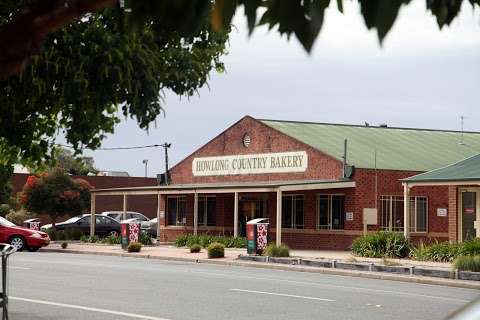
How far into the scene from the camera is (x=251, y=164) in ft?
139

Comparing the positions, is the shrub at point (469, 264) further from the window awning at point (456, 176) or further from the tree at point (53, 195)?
the tree at point (53, 195)

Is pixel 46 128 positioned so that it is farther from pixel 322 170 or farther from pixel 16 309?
pixel 322 170

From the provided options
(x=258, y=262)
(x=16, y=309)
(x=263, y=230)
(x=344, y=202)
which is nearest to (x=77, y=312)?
(x=16, y=309)

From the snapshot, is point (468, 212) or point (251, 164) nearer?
point (468, 212)

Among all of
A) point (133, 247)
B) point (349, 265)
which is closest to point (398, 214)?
point (133, 247)

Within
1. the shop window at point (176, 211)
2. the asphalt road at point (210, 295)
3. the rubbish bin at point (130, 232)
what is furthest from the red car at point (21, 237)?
the shop window at point (176, 211)

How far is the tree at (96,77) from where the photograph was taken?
9.48 metres

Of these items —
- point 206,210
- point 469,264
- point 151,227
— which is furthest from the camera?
point 151,227

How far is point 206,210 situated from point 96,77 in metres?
35.6

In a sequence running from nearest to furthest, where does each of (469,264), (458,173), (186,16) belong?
(186,16), (469,264), (458,173)

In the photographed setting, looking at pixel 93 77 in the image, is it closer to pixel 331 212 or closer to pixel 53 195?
pixel 331 212

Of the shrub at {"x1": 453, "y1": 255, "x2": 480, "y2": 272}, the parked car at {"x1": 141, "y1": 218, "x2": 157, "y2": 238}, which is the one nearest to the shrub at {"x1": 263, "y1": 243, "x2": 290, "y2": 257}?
the shrub at {"x1": 453, "y1": 255, "x2": 480, "y2": 272}

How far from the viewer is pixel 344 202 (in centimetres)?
3747

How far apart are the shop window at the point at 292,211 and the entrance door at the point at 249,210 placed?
1.70m
